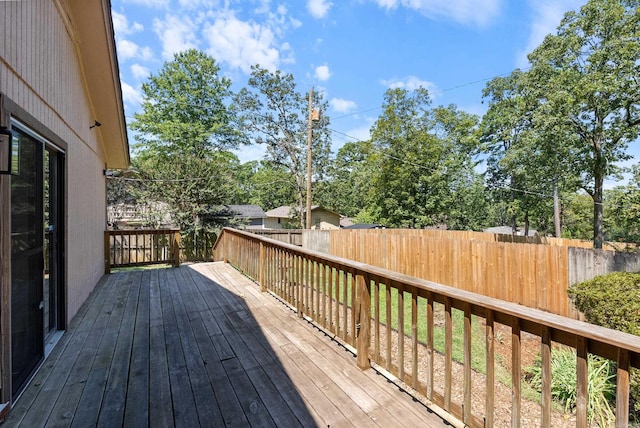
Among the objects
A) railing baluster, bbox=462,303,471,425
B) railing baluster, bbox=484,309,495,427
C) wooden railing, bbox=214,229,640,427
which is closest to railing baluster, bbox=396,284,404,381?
wooden railing, bbox=214,229,640,427

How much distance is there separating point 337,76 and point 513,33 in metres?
7.05

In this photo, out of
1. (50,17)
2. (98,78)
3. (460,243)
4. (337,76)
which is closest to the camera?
(50,17)

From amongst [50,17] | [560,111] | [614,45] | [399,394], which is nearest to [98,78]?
[50,17]

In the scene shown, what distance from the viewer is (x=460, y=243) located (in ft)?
23.0

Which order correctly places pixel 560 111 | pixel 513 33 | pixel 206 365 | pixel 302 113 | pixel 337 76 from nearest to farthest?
pixel 206 365, pixel 560 111, pixel 513 33, pixel 337 76, pixel 302 113

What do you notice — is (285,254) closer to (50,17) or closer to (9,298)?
(9,298)

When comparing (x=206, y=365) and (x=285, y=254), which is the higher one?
(x=285, y=254)

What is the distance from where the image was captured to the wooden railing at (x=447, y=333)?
1140mm

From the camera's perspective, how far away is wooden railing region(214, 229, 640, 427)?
114cm

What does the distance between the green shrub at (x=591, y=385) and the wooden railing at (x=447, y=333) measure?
27.9 inches

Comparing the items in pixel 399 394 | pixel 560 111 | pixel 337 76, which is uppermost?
pixel 337 76

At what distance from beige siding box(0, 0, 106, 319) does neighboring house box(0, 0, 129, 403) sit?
0.4 inches

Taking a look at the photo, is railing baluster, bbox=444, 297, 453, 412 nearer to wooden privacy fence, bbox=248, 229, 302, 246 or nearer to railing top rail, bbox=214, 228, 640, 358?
railing top rail, bbox=214, 228, 640, 358

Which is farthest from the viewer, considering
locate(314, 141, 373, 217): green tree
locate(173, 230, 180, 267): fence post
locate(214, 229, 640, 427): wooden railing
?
locate(314, 141, 373, 217): green tree
